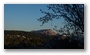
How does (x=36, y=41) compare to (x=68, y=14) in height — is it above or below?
below

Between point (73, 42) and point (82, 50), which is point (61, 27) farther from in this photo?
point (82, 50)

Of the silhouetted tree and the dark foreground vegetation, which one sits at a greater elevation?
the silhouetted tree

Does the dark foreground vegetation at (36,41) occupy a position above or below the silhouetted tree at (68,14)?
below

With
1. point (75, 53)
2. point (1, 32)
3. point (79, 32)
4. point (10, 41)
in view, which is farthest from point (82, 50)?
point (1, 32)
